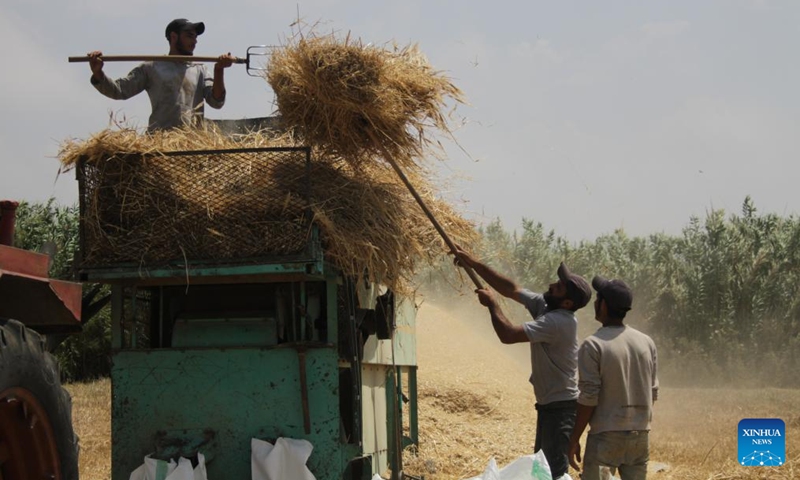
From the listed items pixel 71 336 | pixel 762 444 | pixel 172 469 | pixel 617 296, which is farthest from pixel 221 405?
pixel 71 336

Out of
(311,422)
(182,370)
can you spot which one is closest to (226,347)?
(182,370)

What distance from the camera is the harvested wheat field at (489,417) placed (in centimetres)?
849

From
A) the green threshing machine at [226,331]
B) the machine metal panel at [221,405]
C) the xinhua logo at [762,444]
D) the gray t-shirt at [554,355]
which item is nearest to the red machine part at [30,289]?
the green threshing machine at [226,331]

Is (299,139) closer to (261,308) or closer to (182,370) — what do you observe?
(261,308)

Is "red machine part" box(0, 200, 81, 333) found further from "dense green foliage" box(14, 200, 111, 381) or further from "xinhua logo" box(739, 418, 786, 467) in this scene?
"dense green foliage" box(14, 200, 111, 381)

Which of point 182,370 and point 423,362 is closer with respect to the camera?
point 182,370

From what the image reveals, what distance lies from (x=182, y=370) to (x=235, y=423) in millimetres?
466

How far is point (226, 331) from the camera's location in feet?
19.5

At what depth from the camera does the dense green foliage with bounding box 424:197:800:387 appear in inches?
674

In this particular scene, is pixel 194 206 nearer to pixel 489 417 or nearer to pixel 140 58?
pixel 140 58

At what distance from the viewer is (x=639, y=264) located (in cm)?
1983

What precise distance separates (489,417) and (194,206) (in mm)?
5667

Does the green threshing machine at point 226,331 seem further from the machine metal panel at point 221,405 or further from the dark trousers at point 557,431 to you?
the dark trousers at point 557,431

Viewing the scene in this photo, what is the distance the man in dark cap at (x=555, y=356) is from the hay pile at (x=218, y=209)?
3.12 feet
